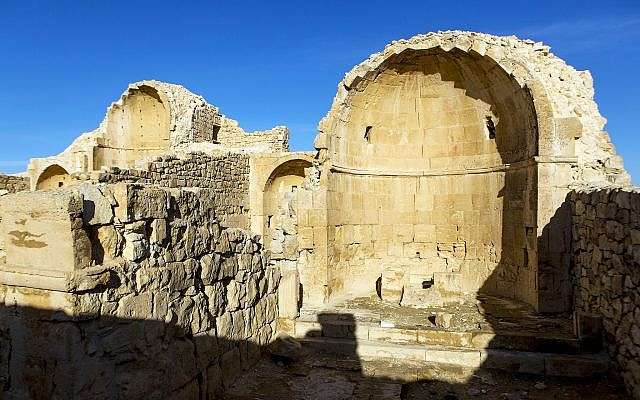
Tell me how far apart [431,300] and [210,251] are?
499cm

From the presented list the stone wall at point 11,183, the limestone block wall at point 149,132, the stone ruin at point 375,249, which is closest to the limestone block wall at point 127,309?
the stone ruin at point 375,249

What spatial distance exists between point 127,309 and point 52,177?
16.6 meters

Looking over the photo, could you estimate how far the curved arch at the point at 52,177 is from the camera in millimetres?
17628

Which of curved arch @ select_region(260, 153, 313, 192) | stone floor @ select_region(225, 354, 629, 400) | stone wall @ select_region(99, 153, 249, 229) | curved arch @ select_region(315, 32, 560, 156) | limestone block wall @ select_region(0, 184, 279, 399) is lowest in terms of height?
stone floor @ select_region(225, 354, 629, 400)

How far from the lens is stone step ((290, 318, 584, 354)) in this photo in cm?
657

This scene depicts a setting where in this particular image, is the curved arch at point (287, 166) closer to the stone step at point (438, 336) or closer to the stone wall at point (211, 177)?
the stone wall at point (211, 177)

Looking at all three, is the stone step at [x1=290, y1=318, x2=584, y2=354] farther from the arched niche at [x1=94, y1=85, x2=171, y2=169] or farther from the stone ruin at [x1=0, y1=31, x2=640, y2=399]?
the arched niche at [x1=94, y1=85, x2=171, y2=169]

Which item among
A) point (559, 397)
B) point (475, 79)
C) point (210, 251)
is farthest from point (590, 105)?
point (210, 251)

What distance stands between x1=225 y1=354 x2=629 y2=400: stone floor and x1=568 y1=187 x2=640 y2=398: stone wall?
2.03 feet

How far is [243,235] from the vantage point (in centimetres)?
659

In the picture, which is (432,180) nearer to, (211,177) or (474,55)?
(474,55)

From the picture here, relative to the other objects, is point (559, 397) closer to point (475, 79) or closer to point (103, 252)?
point (103, 252)

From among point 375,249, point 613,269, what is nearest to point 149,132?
point 375,249

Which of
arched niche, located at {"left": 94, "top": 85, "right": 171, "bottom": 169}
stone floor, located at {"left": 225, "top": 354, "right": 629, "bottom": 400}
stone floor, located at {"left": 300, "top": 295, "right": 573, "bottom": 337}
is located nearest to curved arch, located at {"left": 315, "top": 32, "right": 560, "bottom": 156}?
stone floor, located at {"left": 300, "top": 295, "right": 573, "bottom": 337}
